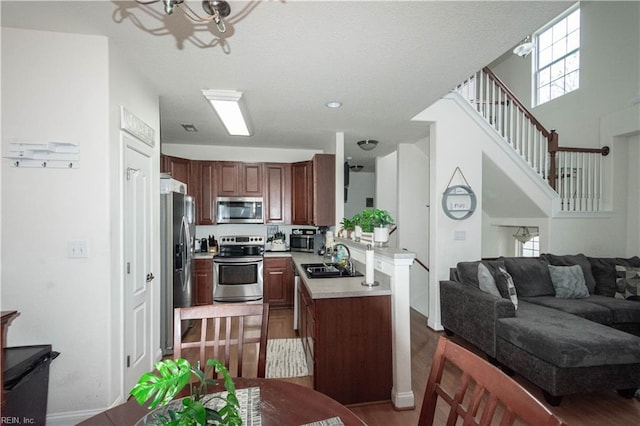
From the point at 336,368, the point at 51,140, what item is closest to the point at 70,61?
the point at 51,140

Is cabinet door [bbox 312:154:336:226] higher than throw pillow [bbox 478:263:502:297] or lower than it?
higher

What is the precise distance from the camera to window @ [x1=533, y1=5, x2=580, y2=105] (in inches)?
195

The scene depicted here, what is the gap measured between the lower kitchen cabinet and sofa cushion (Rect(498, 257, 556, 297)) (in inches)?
86.8

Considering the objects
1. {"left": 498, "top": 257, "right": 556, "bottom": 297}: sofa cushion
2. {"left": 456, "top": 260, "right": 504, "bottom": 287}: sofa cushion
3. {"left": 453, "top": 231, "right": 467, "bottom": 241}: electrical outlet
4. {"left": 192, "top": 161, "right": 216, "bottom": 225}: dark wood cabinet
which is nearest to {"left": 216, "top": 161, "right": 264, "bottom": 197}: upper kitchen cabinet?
{"left": 192, "top": 161, "right": 216, "bottom": 225}: dark wood cabinet

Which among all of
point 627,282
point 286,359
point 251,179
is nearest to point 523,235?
point 627,282

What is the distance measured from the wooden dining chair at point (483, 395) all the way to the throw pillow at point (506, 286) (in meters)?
2.29

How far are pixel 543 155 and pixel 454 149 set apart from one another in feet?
5.15

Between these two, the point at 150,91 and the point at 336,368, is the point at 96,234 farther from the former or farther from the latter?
the point at 336,368

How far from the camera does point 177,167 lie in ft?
14.3

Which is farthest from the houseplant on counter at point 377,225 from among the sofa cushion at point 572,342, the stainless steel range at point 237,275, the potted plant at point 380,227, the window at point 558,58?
the window at point 558,58

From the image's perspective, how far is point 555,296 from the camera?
3379mm

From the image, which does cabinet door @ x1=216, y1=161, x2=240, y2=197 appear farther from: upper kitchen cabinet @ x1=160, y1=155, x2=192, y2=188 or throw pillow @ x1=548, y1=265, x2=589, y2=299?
throw pillow @ x1=548, y1=265, x2=589, y2=299

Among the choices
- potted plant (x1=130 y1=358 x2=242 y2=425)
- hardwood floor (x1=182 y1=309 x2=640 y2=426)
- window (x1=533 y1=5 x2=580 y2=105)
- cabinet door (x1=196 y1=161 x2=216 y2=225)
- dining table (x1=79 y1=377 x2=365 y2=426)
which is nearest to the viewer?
potted plant (x1=130 y1=358 x2=242 y2=425)

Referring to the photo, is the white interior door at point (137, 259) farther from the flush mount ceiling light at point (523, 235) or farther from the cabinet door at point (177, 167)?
the flush mount ceiling light at point (523, 235)
